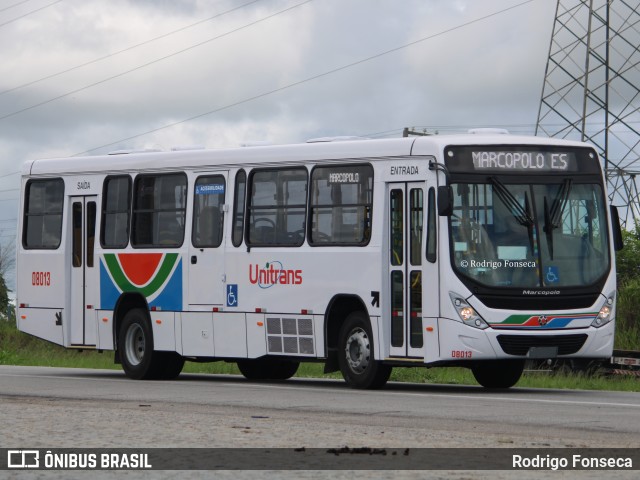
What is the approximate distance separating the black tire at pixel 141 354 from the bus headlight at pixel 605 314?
6765 mm

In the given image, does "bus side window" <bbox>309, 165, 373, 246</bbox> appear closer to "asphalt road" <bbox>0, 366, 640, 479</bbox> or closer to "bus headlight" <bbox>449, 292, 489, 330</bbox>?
"bus headlight" <bbox>449, 292, 489, 330</bbox>

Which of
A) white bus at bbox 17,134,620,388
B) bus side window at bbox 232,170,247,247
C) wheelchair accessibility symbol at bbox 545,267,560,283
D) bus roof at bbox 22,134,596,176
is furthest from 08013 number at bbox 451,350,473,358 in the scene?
bus side window at bbox 232,170,247,247

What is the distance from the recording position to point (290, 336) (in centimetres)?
2075

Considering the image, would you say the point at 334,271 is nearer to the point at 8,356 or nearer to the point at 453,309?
the point at 453,309

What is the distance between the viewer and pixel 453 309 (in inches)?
732

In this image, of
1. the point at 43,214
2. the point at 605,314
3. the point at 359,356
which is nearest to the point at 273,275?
the point at 359,356

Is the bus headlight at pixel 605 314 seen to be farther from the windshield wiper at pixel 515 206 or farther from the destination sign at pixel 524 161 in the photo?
the destination sign at pixel 524 161

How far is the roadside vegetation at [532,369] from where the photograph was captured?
74.8 ft

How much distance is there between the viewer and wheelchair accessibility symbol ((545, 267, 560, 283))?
19.0m

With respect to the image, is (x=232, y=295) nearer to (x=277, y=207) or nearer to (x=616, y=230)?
(x=277, y=207)

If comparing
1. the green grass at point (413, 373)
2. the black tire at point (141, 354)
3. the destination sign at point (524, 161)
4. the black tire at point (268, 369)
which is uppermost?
the destination sign at point (524, 161)

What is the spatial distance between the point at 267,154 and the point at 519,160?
3.75 meters

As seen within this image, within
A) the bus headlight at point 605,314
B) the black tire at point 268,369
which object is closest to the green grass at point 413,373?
the black tire at point 268,369

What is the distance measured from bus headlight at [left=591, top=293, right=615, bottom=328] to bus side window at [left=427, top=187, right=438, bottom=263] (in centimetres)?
219
